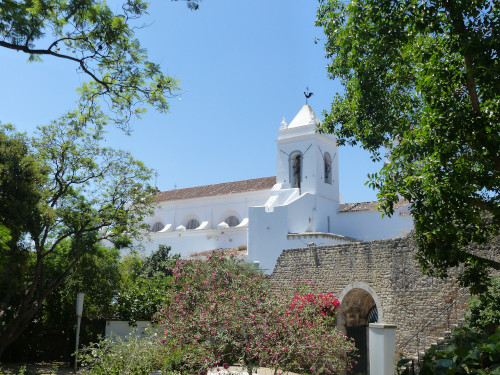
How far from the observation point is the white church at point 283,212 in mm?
27438

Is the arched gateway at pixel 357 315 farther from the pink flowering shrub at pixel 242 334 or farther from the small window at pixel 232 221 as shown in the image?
the small window at pixel 232 221

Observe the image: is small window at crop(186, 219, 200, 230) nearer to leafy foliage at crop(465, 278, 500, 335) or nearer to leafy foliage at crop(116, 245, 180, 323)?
leafy foliage at crop(116, 245, 180, 323)

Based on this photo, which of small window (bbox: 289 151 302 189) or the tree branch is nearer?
the tree branch

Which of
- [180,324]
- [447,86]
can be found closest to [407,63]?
[447,86]

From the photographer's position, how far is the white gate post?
6082mm

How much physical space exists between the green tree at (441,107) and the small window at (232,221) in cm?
2678

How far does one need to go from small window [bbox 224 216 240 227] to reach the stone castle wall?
1641cm

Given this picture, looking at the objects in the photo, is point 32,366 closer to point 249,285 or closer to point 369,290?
point 249,285

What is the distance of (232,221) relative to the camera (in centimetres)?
3594

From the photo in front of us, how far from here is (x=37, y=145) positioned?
1611 cm

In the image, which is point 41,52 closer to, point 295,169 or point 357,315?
point 357,315

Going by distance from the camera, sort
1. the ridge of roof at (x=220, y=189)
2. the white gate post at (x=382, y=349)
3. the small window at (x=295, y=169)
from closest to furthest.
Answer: the white gate post at (x=382, y=349)
the small window at (x=295, y=169)
the ridge of roof at (x=220, y=189)

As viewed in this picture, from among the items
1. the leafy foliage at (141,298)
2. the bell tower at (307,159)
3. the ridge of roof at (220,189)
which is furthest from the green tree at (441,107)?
the ridge of roof at (220,189)

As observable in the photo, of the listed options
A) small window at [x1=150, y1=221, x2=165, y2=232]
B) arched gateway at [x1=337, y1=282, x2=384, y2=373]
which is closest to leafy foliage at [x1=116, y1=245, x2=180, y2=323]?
arched gateway at [x1=337, y1=282, x2=384, y2=373]
